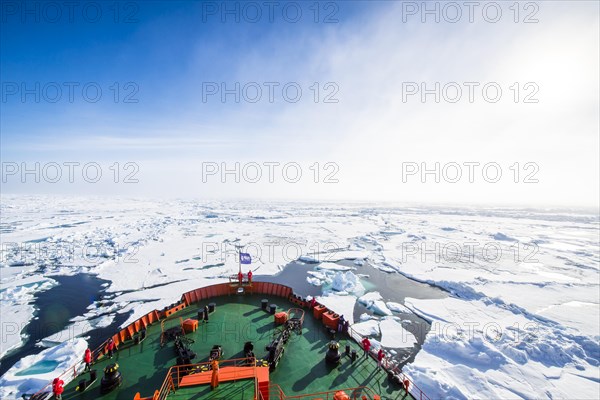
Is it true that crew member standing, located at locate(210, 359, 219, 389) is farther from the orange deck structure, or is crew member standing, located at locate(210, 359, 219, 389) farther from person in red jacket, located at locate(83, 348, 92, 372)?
person in red jacket, located at locate(83, 348, 92, 372)

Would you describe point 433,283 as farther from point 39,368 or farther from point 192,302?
point 39,368

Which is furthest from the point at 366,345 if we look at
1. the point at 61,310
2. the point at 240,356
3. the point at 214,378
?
Result: the point at 61,310

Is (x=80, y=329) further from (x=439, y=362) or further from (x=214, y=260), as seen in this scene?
(x=439, y=362)

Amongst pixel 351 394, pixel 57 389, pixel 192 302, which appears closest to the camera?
pixel 57 389

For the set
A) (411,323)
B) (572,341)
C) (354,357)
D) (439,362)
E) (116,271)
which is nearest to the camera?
(354,357)

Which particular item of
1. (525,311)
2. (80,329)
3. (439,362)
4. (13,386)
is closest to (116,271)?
(80,329)

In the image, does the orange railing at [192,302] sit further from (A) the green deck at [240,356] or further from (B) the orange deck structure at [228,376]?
(B) the orange deck structure at [228,376]
